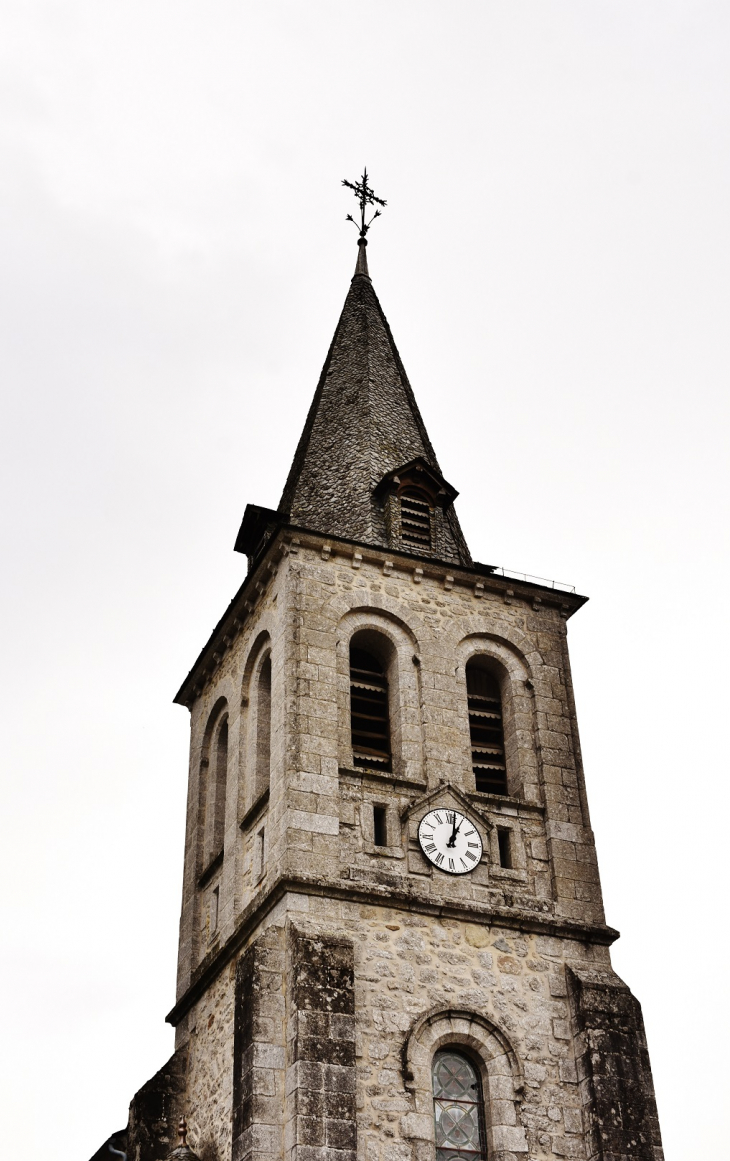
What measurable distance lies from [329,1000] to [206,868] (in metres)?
4.81

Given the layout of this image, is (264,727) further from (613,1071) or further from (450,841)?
(613,1071)

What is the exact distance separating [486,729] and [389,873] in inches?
133

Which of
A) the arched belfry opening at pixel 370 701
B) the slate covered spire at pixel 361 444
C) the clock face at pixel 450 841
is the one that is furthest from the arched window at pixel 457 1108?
the slate covered spire at pixel 361 444

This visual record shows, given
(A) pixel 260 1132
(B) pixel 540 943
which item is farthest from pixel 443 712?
(A) pixel 260 1132

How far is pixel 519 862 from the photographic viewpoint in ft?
63.1

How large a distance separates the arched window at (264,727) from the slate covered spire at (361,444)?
2.26 meters

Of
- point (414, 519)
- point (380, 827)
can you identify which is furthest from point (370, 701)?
point (414, 519)

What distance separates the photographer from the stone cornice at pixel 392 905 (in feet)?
57.9

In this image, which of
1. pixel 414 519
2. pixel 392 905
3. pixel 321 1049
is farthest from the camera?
pixel 414 519

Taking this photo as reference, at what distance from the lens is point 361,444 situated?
80.0 feet

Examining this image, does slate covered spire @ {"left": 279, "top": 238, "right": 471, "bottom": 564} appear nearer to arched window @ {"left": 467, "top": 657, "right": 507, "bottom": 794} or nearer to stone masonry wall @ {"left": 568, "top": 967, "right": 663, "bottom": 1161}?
arched window @ {"left": 467, "top": 657, "right": 507, "bottom": 794}

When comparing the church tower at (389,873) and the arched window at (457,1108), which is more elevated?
the church tower at (389,873)

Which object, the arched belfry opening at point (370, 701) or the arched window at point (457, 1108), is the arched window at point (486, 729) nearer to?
the arched belfry opening at point (370, 701)

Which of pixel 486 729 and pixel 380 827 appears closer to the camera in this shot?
pixel 380 827
